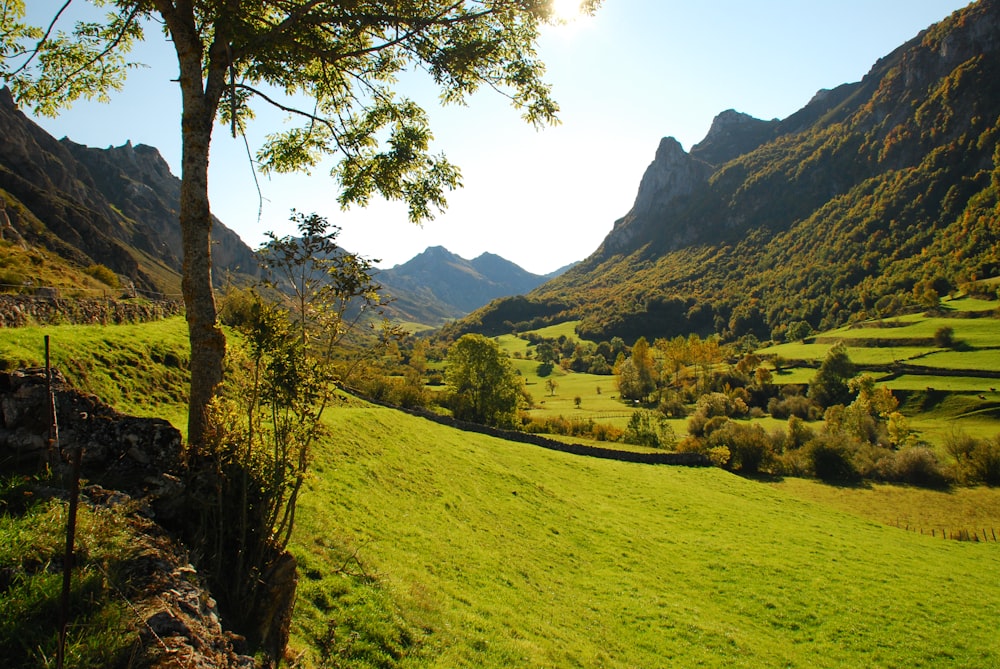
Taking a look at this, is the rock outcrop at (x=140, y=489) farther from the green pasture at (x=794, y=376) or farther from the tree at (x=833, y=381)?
the green pasture at (x=794, y=376)

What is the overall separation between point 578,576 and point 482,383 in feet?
150

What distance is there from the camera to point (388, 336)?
7695 mm

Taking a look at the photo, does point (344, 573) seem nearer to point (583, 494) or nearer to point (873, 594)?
point (583, 494)

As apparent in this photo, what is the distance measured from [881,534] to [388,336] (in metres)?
42.7

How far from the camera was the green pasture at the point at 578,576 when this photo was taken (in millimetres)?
10922

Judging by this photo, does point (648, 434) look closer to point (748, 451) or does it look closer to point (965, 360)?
point (748, 451)

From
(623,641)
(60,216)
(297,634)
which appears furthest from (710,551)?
(60,216)

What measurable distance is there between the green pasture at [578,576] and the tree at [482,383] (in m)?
28.5

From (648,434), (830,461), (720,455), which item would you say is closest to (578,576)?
(720,455)

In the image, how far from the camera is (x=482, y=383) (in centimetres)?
6372

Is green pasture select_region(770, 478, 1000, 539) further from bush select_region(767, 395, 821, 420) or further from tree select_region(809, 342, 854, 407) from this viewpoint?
tree select_region(809, 342, 854, 407)

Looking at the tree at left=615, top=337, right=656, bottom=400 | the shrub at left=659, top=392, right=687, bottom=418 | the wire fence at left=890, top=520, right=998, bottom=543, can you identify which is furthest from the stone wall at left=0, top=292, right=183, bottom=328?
the tree at left=615, top=337, right=656, bottom=400

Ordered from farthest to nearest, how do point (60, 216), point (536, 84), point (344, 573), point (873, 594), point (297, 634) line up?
point (60, 216)
point (873, 594)
point (344, 573)
point (536, 84)
point (297, 634)

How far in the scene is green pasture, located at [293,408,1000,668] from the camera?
1092cm
